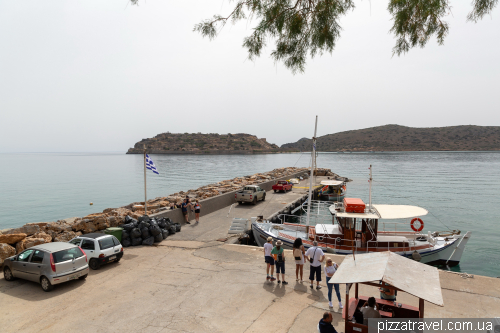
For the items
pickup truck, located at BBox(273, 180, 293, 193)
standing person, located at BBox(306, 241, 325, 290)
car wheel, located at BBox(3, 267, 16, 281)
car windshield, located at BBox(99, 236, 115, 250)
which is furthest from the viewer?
pickup truck, located at BBox(273, 180, 293, 193)

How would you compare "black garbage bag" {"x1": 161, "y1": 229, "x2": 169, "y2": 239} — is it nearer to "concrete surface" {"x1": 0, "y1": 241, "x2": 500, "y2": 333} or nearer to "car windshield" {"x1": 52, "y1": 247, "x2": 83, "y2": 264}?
"concrete surface" {"x1": 0, "y1": 241, "x2": 500, "y2": 333}

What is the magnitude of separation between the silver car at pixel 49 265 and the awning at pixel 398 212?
12.9 meters

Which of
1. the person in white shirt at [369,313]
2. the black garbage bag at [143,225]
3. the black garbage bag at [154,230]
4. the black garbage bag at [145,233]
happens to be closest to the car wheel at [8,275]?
the black garbage bag at [145,233]

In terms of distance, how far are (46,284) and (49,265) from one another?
69 cm

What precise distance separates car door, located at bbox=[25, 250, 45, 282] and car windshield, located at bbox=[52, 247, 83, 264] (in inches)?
19.7

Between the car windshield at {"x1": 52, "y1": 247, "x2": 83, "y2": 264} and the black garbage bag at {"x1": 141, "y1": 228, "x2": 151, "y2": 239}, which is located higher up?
the car windshield at {"x1": 52, "y1": 247, "x2": 83, "y2": 264}

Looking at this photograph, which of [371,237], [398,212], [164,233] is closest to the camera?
[398,212]

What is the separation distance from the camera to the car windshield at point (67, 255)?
962 centimetres

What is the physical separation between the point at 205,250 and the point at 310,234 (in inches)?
239

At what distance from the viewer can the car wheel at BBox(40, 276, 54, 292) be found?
9492 millimetres

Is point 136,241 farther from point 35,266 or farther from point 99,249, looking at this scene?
point 35,266

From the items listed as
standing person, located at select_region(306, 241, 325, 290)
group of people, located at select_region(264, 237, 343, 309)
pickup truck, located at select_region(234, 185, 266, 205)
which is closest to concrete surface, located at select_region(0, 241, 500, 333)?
group of people, located at select_region(264, 237, 343, 309)

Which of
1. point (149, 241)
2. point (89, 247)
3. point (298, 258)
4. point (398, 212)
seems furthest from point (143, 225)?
point (398, 212)

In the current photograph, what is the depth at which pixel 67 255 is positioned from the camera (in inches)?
389
